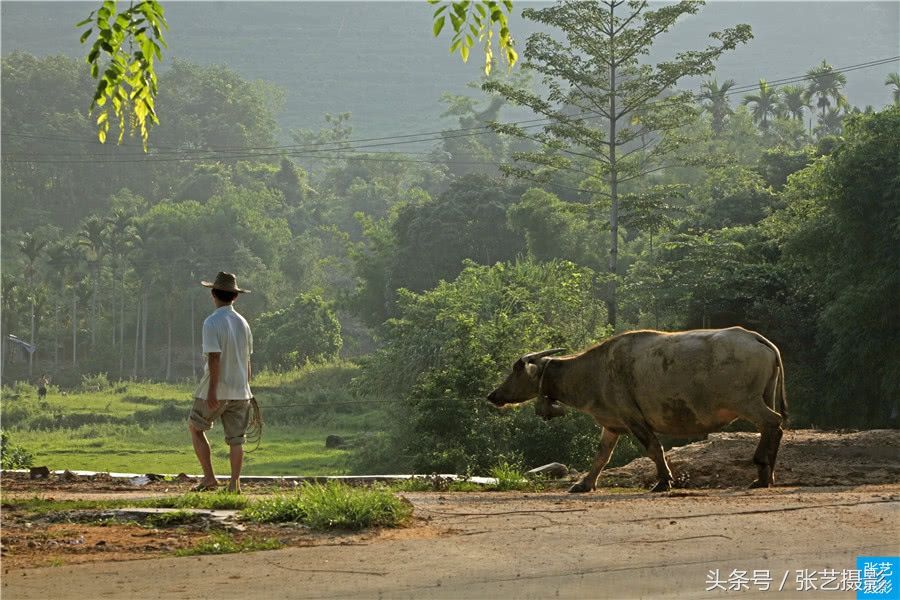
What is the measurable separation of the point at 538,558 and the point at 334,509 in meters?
1.56

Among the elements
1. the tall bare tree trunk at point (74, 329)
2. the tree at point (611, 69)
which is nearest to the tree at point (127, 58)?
the tree at point (611, 69)

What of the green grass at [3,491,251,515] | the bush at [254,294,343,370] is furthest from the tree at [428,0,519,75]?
the bush at [254,294,343,370]

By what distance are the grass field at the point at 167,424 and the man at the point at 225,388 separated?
2420cm

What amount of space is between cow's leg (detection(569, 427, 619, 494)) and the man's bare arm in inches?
128

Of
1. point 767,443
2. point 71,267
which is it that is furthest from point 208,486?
point 71,267

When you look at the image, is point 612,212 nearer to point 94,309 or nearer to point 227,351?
point 227,351

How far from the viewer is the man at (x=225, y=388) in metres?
10.5

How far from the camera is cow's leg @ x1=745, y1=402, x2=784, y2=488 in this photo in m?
11.6

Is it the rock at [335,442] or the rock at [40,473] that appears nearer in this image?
the rock at [40,473]

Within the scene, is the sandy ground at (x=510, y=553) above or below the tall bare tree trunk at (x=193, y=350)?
below

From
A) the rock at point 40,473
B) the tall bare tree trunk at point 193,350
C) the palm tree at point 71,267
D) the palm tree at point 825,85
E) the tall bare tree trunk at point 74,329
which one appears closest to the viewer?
the rock at point 40,473

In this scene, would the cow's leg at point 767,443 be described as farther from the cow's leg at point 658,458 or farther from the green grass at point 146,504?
the green grass at point 146,504

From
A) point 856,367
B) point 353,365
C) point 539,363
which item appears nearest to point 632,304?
point 856,367

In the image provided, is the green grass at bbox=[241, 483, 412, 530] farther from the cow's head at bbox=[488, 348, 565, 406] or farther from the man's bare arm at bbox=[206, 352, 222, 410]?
the cow's head at bbox=[488, 348, 565, 406]
